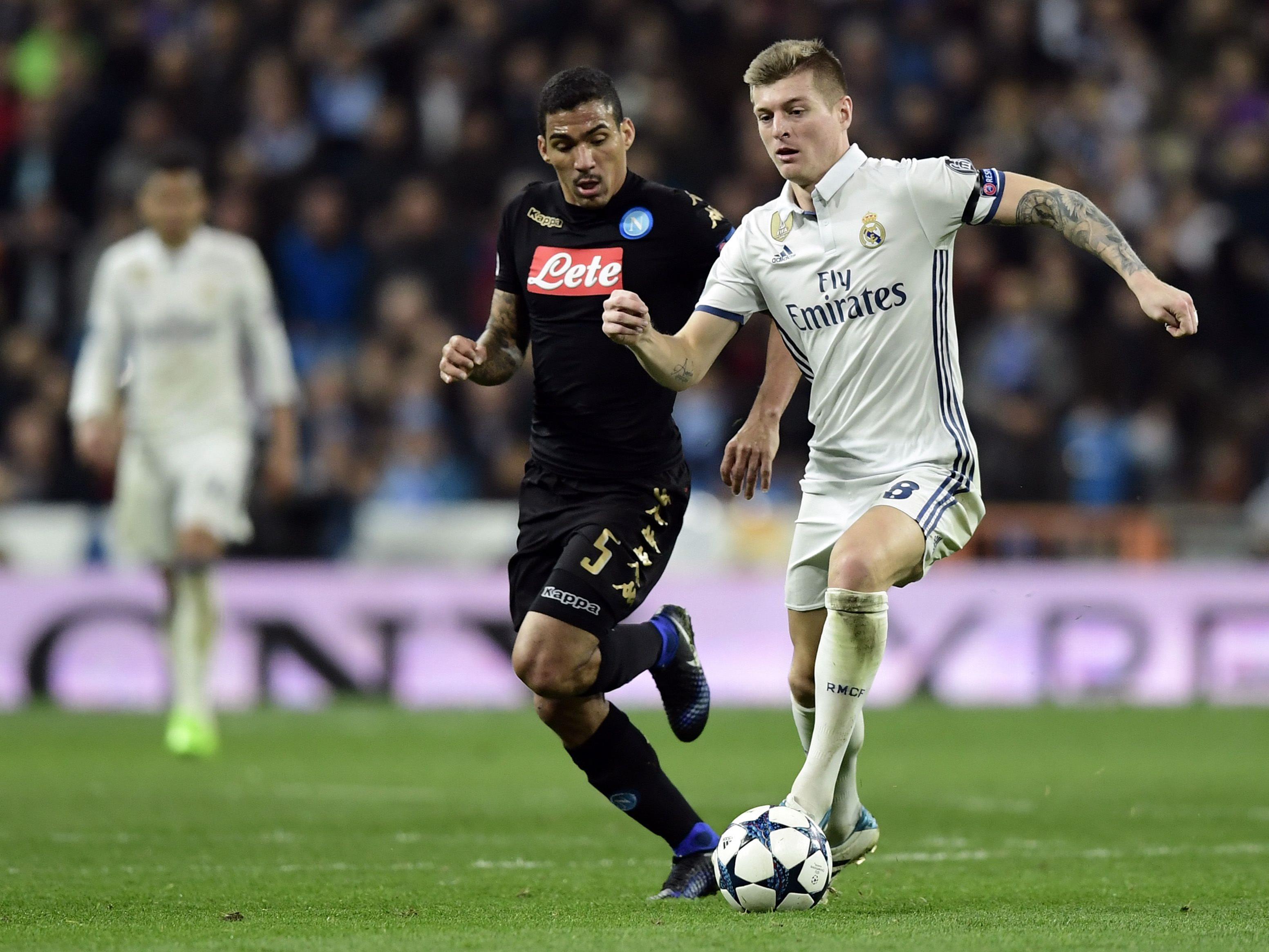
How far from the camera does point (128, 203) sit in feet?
52.0

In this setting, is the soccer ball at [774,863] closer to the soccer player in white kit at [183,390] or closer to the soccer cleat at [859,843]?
the soccer cleat at [859,843]

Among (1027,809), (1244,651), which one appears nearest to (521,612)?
(1027,809)

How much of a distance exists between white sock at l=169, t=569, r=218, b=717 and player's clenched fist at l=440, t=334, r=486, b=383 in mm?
4496

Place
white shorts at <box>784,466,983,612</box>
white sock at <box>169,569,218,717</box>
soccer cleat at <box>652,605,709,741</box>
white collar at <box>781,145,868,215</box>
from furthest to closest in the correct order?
white sock at <box>169,569,218,717</box>
soccer cleat at <box>652,605,709,741</box>
white collar at <box>781,145,868,215</box>
white shorts at <box>784,466,983,612</box>

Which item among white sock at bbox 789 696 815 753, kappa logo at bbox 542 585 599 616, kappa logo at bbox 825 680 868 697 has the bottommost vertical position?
white sock at bbox 789 696 815 753

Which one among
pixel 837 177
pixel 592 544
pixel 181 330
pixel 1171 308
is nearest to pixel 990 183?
pixel 837 177

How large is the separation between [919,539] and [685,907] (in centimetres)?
118

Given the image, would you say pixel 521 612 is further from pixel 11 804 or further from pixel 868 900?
pixel 11 804

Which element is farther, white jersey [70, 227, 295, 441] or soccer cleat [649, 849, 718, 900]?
white jersey [70, 227, 295, 441]

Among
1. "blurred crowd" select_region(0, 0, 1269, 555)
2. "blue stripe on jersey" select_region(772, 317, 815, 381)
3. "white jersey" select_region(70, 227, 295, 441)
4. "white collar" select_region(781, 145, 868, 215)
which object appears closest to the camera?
"white collar" select_region(781, 145, 868, 215)

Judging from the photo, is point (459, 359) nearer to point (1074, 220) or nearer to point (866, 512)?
point (866, 512)

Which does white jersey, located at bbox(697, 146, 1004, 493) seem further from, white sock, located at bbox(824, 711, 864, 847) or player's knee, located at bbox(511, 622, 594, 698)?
player's knee, located at bbox(511, 622, 594, 698)

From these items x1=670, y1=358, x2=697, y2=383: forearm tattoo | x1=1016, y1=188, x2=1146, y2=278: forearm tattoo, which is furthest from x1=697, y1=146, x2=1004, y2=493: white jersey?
x1=670, y1=358, x2=697, y2=383: forearm tattoo

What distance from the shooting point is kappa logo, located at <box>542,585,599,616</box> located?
5.89 m
